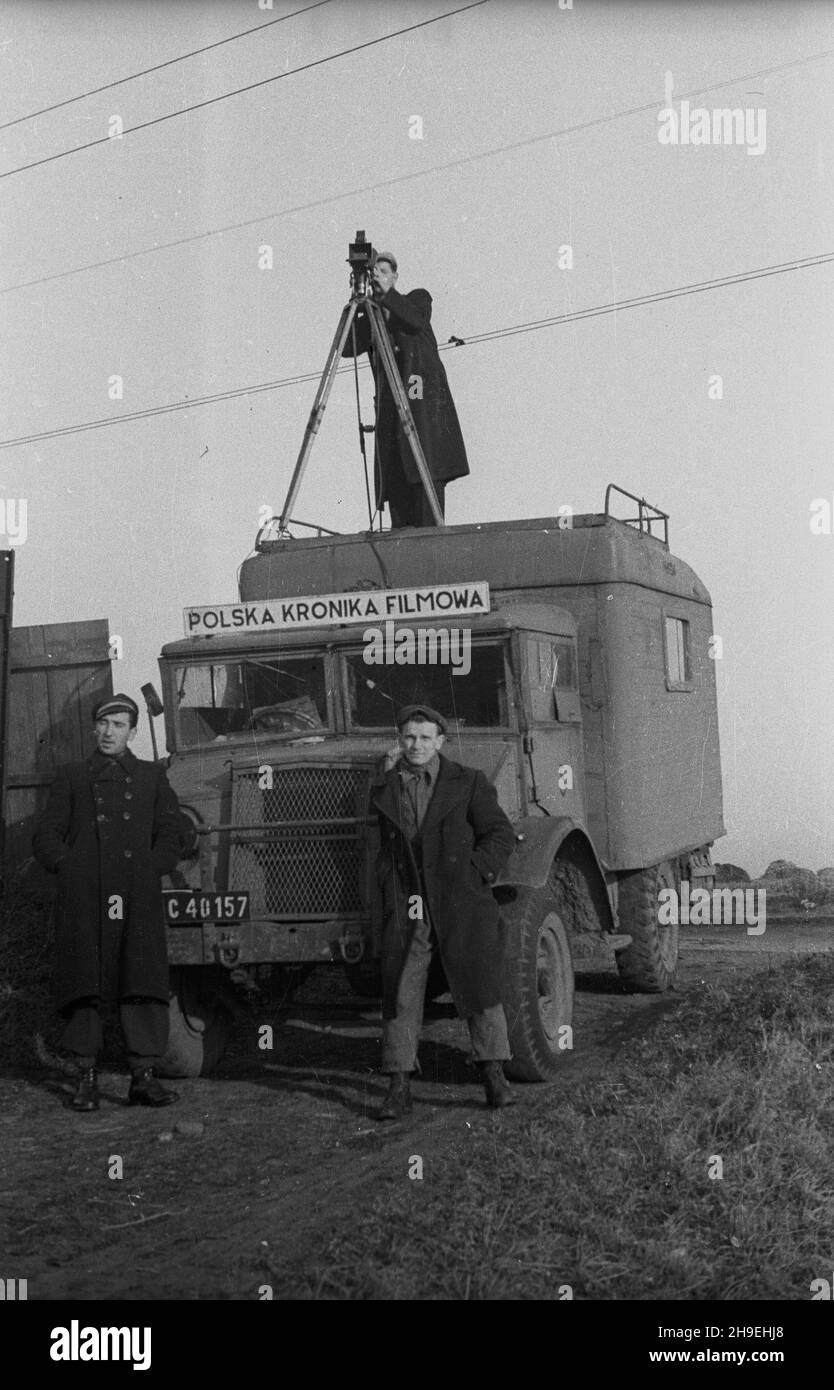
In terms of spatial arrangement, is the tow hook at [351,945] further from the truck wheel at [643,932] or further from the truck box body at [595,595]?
the truck wheel at [643,932]

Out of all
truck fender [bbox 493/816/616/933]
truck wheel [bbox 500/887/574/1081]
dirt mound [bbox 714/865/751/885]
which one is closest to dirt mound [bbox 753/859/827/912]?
dirt mound [bbox 714/865/751/885]

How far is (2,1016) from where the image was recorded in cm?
845

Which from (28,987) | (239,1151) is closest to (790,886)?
(28,987)

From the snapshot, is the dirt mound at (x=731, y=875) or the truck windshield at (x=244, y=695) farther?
the dirt mound at (x=731, y=875)

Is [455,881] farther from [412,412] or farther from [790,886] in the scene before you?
[790,886]

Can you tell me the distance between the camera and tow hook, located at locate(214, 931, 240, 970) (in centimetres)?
729

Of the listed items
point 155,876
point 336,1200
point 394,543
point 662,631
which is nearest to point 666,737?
point 662,631

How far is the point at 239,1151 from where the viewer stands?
6352 millimetres

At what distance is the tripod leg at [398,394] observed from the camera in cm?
1045

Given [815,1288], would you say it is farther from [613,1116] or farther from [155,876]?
[155,876]

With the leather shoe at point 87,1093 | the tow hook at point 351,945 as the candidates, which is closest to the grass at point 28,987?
the leather shoe at point 87,1093

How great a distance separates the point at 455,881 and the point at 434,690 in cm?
180

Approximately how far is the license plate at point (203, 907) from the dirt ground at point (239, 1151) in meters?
0.91

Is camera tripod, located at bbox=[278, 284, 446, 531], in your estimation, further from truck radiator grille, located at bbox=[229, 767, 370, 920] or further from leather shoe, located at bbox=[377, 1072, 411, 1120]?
leather shoe, located at bbox=[377, 1072, 411, 1120]
